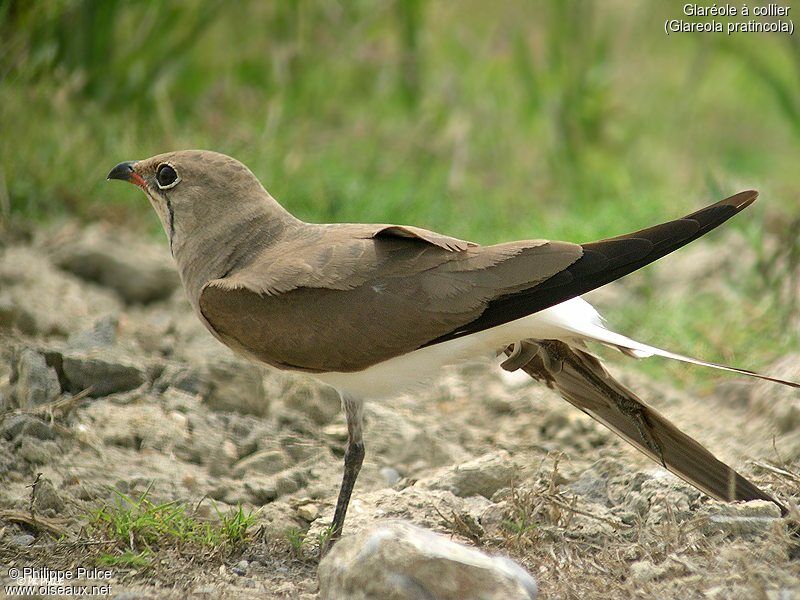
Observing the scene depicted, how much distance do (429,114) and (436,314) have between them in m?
Result: 4.16

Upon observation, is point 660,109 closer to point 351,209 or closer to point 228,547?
point 351,209

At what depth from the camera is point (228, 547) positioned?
3.06 m

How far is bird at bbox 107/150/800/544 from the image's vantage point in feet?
9.91

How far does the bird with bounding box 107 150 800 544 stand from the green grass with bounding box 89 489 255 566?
11.6 inches

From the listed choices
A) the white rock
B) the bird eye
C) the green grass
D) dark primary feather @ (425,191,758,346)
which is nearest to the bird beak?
the bird eye

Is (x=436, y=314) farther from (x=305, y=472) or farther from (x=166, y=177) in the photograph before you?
(x=166, y=177)

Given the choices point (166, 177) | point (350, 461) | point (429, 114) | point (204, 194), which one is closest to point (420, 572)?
point (350, 461)

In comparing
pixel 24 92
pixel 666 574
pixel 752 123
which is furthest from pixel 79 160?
pixel 752 123

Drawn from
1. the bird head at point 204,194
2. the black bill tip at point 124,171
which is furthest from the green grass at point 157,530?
the black bill tip at point 124,171

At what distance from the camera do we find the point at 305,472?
12.0 feet

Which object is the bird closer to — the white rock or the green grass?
the green grass

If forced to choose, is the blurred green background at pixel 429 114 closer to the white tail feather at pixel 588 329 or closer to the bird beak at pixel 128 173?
the bird beak at pixel 128 173

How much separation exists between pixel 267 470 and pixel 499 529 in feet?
3.02

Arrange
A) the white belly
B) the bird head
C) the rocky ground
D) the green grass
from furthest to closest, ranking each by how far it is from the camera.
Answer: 1. the bird head
2. the white belly
3. the green grass
4. the rocky ground
